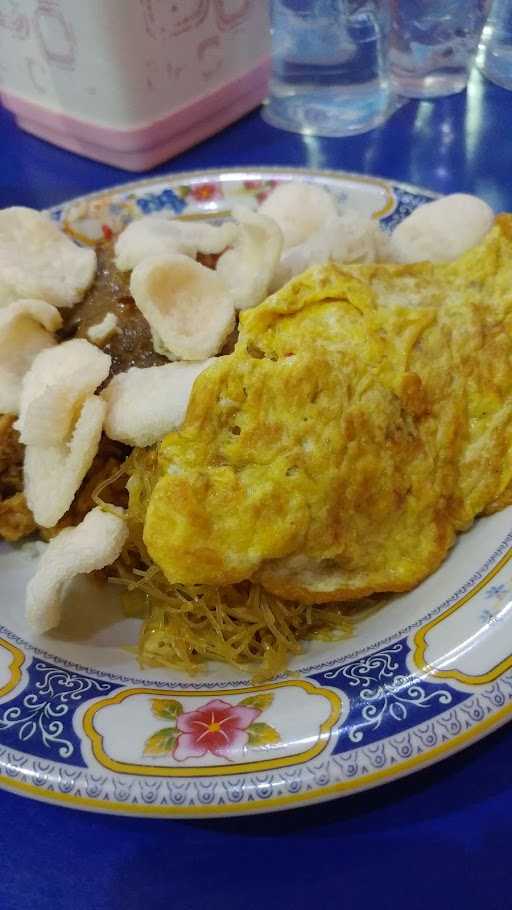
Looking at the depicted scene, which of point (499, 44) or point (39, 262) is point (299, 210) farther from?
point (499, 44)

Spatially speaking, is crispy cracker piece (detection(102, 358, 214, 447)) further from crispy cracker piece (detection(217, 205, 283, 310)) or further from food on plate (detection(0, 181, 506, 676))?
crispy cracker piece (detection(217, 205, 283, 310))

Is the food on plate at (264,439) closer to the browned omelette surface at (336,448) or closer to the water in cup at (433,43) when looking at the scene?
the browned omelette surface at (336,448)

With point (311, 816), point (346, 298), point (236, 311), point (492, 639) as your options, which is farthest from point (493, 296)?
point (311, 816)

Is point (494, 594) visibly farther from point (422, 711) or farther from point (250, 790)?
point (250, 790)

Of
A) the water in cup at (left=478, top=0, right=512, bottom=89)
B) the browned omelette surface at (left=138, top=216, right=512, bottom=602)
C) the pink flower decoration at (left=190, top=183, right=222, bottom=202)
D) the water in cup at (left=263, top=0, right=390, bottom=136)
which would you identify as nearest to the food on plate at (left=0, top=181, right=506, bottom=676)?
the browned omelette surface at (left=138, top=216, right=512, bottom=602)

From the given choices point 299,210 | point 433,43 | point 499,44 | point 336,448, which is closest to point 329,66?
point 433,43
